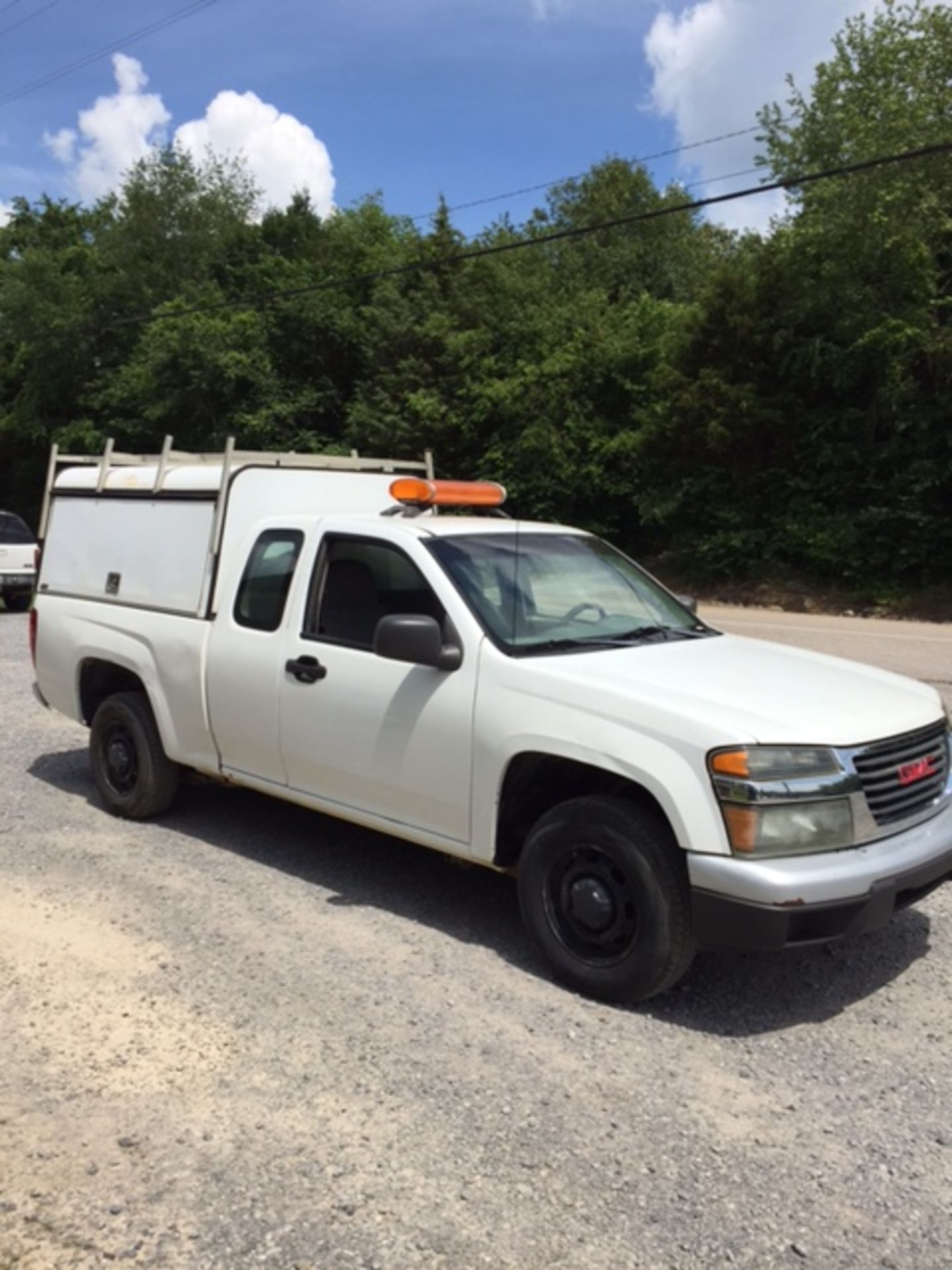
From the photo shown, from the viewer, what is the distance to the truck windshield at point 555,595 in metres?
4.60

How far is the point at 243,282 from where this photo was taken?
123ft

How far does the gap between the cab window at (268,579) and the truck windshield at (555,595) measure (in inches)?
33.4

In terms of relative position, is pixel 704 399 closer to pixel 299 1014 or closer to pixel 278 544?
pixel 278 544

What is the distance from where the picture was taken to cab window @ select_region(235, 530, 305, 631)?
534 centimetres

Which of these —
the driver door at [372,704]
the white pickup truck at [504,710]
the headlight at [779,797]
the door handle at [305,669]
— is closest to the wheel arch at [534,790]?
the white pickup truck at [504,710]

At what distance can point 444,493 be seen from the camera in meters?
5.48

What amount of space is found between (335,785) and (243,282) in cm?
3577

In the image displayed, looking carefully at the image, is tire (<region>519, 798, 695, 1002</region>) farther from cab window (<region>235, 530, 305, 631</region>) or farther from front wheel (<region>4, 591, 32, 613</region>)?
front wheel (<region>4, 591, 32, 613</region>)

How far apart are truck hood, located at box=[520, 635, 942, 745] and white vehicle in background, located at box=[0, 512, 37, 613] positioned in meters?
14.4

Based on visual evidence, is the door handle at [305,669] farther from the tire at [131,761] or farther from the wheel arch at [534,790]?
the tire at [131,761]

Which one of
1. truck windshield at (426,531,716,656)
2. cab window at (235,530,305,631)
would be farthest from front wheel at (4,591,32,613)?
truck windshield at (426,531,716,656)

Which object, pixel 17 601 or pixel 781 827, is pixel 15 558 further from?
pixel 781 827

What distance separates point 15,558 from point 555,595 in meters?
14.1

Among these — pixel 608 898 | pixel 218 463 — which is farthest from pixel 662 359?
pixel 608 898
